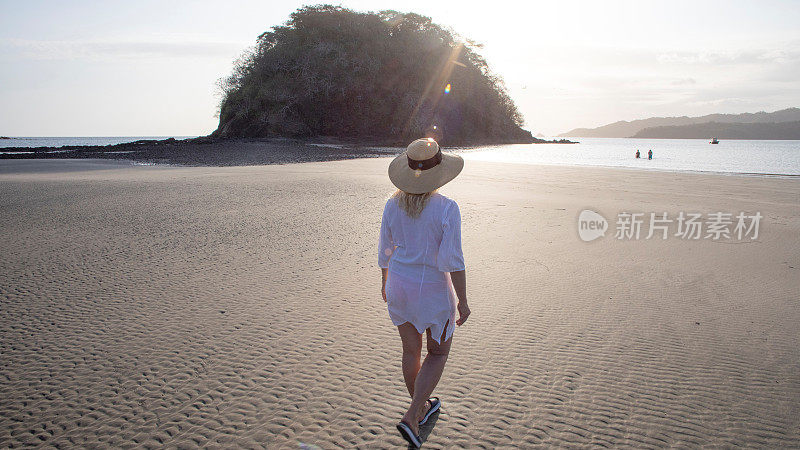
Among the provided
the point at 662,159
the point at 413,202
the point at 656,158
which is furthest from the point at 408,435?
the point at 656,158

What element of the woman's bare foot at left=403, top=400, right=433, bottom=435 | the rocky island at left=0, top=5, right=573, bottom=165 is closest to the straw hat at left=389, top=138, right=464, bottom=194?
the woman's bare foot at left=403, top=400, right=433, bottom=435

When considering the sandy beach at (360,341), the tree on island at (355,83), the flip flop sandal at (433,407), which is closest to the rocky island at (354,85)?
the tree on island at (355,83)

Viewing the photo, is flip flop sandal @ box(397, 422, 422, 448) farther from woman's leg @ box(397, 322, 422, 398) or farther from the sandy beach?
woman's leg @ box(397, 322, 422, 398)

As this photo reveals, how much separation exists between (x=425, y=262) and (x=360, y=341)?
1.44 m

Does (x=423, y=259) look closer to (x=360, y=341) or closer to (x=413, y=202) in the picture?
(x=413, y=202)

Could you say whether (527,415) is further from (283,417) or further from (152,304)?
(152,304)

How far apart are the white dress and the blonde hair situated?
0.02 metres

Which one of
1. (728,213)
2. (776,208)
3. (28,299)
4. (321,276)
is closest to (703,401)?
(321,276)

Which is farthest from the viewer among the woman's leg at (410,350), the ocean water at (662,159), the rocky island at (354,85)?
the rocky island at (354,85)

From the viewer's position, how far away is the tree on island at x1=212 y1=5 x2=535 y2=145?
54.6m

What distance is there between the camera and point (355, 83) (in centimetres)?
5819

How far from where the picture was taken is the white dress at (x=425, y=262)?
2.32m

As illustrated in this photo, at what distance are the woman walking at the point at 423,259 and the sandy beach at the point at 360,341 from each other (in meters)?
0.38

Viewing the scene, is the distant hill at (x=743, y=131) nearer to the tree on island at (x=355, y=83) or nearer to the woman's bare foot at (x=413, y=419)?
the tree on island at (x=355, y=83)
